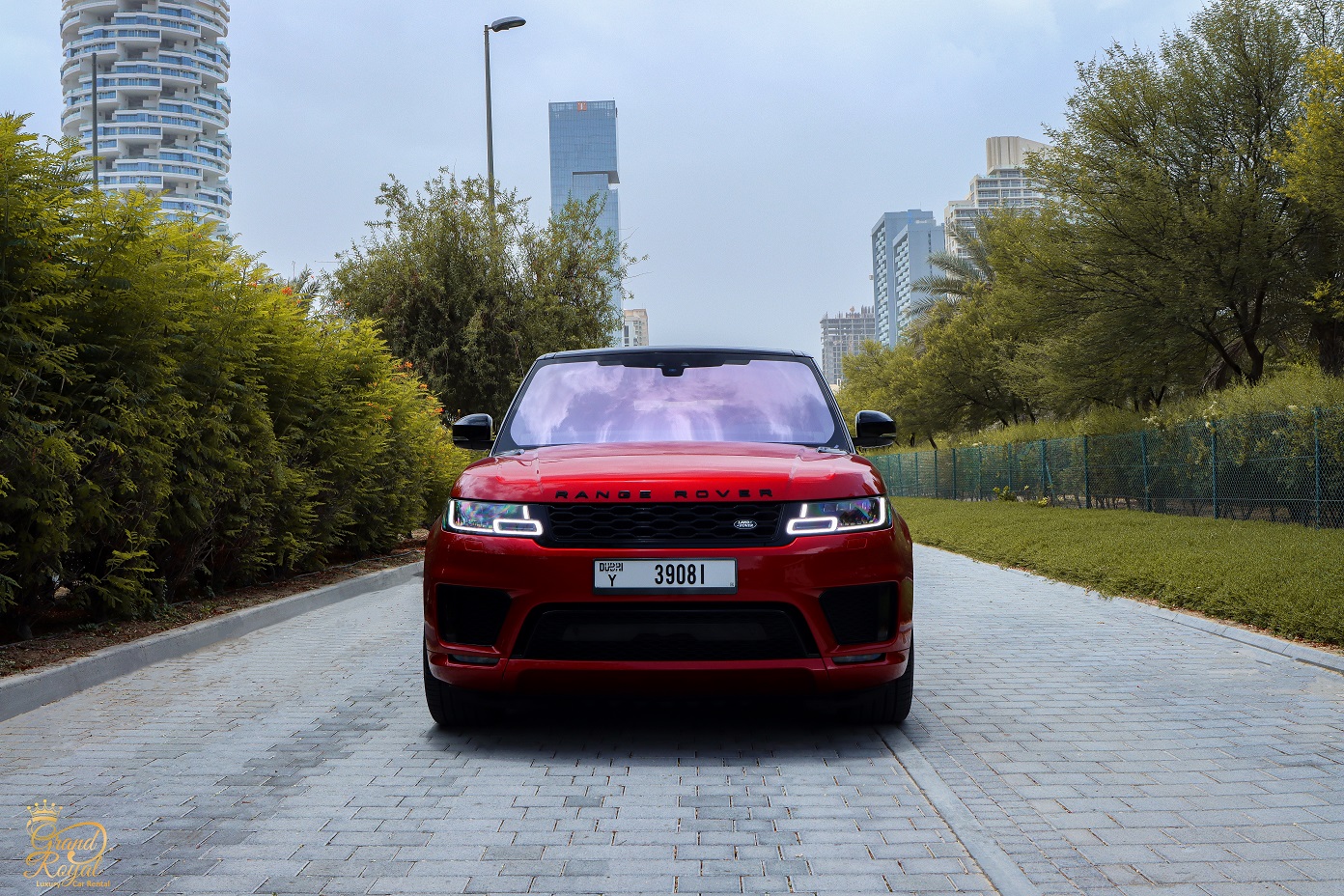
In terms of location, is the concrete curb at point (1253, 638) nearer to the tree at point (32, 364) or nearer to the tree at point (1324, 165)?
the tree at point (32, 364)

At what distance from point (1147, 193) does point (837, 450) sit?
18.8m

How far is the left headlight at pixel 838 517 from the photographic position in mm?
4715

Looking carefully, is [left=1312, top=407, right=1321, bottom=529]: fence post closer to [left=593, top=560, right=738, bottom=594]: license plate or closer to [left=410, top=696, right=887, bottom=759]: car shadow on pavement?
[left=410, top=696, right=887, bottom=759]: car shadow on pavement

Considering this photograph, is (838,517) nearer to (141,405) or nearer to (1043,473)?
(141,405)

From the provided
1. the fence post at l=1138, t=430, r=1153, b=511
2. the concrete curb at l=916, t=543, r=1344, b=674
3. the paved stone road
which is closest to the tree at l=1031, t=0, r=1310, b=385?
the fence post at l=1138, t=430, r=1153, b=511

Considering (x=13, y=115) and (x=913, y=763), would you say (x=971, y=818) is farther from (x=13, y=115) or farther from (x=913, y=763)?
(x=13, y=115)

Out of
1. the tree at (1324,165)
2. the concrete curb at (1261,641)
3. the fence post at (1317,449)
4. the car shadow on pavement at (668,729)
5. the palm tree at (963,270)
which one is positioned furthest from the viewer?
the palm tree at (963,270)

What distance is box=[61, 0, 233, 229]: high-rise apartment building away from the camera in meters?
153

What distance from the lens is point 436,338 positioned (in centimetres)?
2450

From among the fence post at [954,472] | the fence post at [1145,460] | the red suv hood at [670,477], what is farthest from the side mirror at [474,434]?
the fence post at [954,472]

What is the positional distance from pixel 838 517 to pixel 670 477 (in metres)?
0.74

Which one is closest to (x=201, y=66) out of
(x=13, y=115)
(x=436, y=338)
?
(x=436, y=338)

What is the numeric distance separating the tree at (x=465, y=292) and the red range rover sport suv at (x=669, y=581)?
63.6 ft

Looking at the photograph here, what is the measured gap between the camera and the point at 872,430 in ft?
20.3
